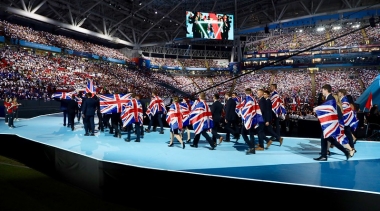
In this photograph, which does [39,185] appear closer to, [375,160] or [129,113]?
[129,113]

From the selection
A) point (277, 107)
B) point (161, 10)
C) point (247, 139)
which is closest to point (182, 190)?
point (247, 139)

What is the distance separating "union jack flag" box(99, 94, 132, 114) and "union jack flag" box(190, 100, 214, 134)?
10.1 feet

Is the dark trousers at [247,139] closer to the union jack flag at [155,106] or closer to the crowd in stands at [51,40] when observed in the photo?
the union jack flag at [155,106]

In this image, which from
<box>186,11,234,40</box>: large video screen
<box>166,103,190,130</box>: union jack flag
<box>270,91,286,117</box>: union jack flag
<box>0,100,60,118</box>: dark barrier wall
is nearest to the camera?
<box>166,103,190,130</box>: union jack flag

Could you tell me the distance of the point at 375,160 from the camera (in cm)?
643

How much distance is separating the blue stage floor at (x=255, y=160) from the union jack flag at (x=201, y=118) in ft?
2.19

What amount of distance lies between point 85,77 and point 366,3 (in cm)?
3518

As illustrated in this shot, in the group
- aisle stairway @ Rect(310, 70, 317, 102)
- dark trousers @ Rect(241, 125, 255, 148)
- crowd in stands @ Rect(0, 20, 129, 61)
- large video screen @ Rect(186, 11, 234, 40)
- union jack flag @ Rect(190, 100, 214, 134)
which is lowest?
dark trousers @ Rect(241, 125, 255, 148)

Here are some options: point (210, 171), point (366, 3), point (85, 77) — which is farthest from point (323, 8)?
point (210, 171)

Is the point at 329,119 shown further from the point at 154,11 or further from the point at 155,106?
the point at 154,11

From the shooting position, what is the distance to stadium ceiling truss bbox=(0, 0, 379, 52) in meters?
33.0

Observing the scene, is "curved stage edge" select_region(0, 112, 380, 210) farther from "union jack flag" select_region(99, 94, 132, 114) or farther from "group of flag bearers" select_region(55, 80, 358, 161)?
"union jack flag" select_region(99, 94, 132, 114)

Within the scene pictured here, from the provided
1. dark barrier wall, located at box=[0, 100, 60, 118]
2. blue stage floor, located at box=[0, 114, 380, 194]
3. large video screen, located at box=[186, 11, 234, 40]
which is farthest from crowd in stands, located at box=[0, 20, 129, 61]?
blue stage floor, located at box=[0, 114, 380, 194]

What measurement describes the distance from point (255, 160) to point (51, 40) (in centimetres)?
3595
